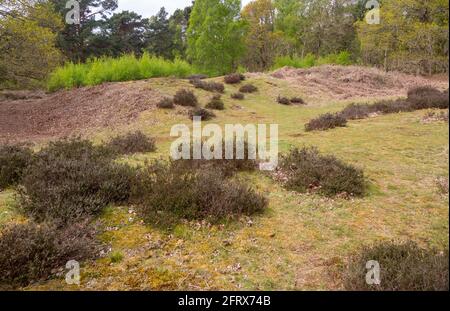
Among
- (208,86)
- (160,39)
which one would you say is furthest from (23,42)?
(160,39)

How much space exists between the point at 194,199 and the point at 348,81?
22.6 metres

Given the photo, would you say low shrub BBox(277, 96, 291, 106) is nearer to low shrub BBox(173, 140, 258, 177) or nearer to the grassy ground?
the grassy ground

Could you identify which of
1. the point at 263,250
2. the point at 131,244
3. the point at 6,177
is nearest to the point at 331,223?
the point at 263,250

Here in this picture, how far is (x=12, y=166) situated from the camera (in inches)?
232

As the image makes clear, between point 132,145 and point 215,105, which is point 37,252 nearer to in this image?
point 132,145

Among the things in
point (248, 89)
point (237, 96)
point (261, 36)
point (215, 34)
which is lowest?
point (237, 96)

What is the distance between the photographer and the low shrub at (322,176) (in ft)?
16.7

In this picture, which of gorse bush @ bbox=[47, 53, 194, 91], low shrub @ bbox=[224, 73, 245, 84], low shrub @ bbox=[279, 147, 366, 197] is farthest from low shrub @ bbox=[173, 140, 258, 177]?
gorse bush @ bbox=[47, 53, 194, 91]

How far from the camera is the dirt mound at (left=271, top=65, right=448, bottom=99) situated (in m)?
21.3

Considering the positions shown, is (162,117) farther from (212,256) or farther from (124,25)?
(124,25)

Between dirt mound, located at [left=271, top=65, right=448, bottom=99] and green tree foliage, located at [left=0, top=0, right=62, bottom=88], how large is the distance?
14.7 metres

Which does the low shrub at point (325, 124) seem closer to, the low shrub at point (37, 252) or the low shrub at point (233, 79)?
the low shrub at point (37, 252)

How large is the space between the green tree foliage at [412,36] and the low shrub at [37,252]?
23429mm

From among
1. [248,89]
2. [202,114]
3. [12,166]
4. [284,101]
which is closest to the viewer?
[12,166]
